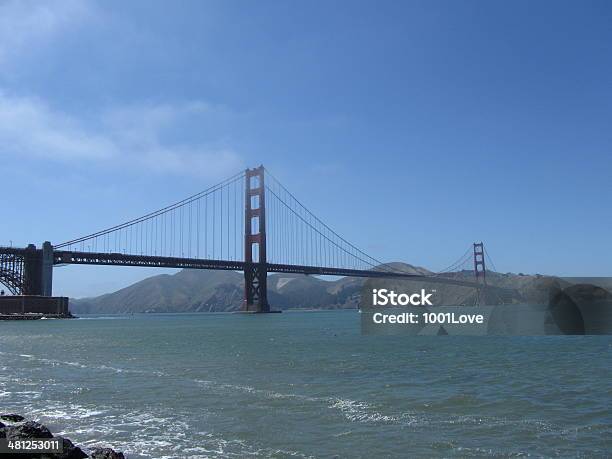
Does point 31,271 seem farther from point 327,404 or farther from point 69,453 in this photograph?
point 69,453

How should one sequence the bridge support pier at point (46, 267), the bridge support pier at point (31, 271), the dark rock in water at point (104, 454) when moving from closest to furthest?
the dark rock in water at point (104, 454), the bridge support pier at point (46, 267), the bridge support pier at point (31, 271)

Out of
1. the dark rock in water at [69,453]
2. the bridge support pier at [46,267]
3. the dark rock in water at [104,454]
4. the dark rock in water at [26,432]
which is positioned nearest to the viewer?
the dark rock in water at [69,453]

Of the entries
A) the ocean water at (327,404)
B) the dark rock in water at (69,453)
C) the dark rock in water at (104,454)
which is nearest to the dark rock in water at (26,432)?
the dark rock in water at (69,453)

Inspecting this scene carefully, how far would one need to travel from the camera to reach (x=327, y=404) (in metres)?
12.9

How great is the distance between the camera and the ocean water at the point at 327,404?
949 centimetres

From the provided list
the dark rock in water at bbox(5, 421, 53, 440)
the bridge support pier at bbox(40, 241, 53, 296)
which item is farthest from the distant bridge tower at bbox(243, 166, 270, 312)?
the dark rock in water at bbox(5, 421, 53, 440)

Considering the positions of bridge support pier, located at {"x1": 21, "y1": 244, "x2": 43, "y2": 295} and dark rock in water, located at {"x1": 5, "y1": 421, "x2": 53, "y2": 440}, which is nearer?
dark rock in water, located at {"x1": 5, "y1": 421, "x2": 53, "y2": 440}

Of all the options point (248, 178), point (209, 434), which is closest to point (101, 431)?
point (209, 434)

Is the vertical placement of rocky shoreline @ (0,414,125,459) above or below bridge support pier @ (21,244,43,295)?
below

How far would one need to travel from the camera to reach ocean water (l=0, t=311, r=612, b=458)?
31.1 ft

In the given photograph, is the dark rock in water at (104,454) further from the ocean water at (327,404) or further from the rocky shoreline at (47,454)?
the ocean water at (327,404)

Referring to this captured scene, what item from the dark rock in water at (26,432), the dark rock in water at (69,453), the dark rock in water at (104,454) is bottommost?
the dark rock in water at (104,454)

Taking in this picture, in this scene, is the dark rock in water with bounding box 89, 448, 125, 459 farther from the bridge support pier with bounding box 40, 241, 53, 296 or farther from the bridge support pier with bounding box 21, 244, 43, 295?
the bridge support pier with bounding box 21, 244, 43, 295

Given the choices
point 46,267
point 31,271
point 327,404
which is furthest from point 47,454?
point 31,271
